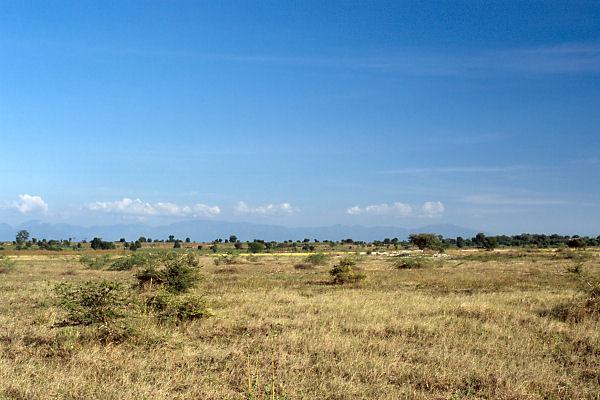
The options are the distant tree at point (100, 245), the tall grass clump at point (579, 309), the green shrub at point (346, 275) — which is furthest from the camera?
the distant tree at point (100, 245)

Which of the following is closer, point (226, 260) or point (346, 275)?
point (346, 275)

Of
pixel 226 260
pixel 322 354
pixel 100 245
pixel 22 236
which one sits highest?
pixel 322 354

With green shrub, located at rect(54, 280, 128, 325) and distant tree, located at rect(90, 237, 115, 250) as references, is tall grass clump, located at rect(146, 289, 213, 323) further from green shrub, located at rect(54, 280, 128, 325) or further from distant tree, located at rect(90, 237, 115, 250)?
distant tree, located at rect(90, 237, 115, 250)

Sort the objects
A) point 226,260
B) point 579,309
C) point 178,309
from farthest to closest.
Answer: point 226,260 < point 579,309 < point 178,309

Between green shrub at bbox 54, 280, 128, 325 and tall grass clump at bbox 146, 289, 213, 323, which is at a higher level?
green shrub at bbox 54, 280, 128, 325

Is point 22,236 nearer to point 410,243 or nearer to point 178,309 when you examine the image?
point 410,243

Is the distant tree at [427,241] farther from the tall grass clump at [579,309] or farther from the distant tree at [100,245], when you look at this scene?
the tall grass clump at [579,309]

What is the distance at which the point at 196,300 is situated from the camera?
45.8ft

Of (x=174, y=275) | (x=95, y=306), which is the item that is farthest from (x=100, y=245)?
(x=95, y=306)

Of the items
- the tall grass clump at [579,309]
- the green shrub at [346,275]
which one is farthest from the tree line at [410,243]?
the tall grass clump at [579,309]

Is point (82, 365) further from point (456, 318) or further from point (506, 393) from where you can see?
point (456, 318)

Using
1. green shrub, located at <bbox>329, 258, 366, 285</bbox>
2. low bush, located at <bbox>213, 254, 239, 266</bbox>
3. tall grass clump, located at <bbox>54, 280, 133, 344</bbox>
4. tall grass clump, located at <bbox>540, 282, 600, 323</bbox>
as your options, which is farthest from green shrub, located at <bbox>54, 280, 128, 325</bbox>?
low bush, located at <bbox>213, 254, 239, 266</bbox>

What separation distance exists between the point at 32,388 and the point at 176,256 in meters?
14.6

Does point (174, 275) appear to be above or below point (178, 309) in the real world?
above
